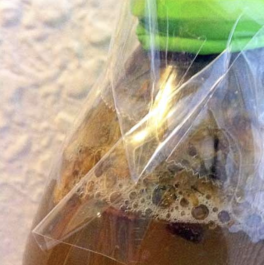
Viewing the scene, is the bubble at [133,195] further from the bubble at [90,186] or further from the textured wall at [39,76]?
the textured wall at [39,76]

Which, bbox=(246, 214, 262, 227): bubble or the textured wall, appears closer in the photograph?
bbox=(246, 214, 262, 227): bubble

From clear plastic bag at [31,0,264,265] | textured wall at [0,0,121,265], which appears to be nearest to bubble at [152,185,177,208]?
clear plastic bag at [31,0,264,265]

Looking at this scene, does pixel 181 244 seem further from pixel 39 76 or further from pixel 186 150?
pixel 39 76

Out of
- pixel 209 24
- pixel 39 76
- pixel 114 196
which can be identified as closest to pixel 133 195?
pixel 114 196

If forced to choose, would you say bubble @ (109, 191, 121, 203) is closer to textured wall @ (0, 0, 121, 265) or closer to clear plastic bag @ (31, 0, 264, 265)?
clear plastic bag @ (31, 0, 264, 265)

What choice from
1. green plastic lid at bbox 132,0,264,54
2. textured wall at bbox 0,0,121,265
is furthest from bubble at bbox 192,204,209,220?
A: textured wall at bbox 0,0,121,265

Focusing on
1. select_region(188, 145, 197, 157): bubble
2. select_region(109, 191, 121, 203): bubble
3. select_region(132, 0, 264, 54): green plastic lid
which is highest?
select_region(132, 0, 264, 54): green plastic lid

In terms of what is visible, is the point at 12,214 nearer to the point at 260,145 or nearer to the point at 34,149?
the point at 34,149

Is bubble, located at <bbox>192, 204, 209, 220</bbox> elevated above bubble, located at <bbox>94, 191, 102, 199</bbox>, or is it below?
above
